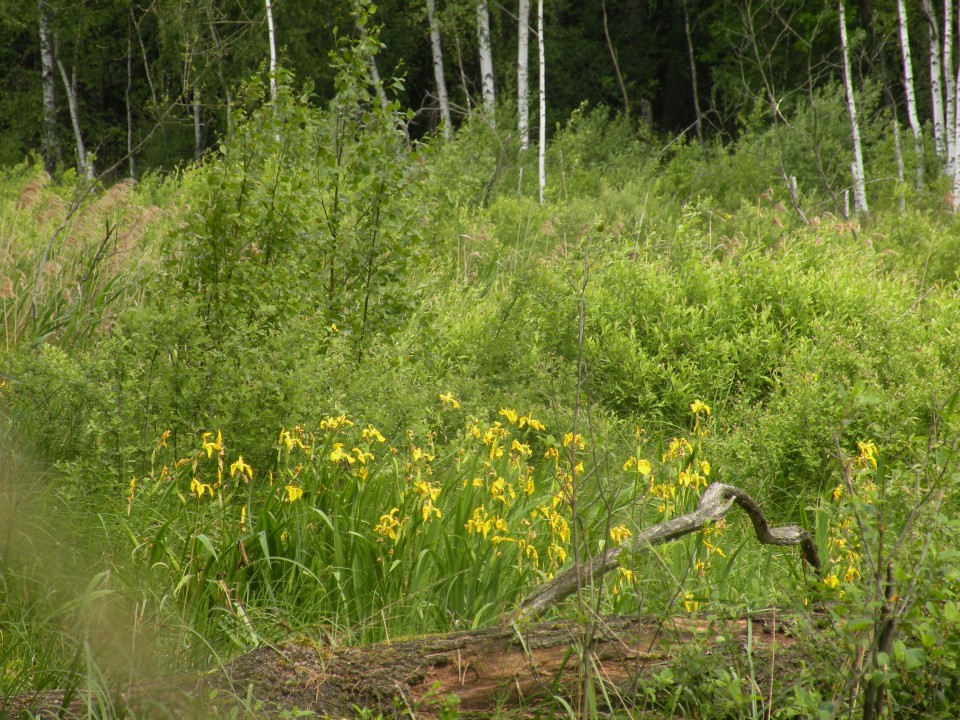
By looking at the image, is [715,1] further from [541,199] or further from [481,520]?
[481,520]

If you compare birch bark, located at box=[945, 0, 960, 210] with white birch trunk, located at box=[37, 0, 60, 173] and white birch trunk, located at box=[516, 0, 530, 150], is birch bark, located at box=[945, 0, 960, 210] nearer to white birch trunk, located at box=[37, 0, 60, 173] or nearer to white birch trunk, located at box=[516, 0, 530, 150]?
white birch trunk, located at box=[516, 0, 530, 150]

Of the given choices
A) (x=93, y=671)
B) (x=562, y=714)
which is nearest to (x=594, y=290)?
(x=562, y=714)

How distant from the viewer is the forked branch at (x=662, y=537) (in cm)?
271

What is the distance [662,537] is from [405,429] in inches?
65.1

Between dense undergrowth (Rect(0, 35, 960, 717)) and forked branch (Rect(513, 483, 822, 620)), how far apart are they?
0.09 m

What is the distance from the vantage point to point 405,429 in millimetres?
4219

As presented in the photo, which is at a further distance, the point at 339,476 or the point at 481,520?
the point at 339,476

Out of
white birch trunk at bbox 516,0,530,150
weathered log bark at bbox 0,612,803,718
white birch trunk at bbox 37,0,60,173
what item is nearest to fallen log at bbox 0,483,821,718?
weathered log bark at bbox 0,612,803,718

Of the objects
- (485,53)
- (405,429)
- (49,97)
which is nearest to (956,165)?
(485,53)

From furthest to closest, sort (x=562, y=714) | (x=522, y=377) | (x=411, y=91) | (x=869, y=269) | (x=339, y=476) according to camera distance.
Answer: (x=411, y=91) → (x=869, y=269) → (x=522, y=377) → (x=339, y=476) → (x=562, y=714)

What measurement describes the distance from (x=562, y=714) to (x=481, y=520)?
3.01 ft

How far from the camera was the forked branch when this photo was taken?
2706 millimetres

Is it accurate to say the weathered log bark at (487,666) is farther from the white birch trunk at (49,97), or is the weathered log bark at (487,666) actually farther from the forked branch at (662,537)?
the white birch trunk at (49,97)

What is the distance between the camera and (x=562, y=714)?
8.24 ft
